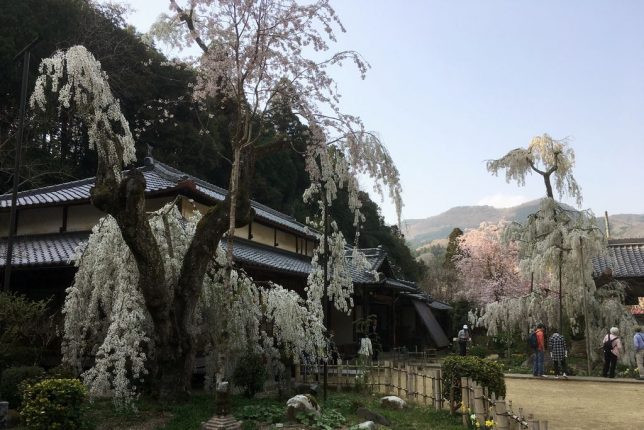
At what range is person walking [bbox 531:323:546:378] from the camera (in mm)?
16527

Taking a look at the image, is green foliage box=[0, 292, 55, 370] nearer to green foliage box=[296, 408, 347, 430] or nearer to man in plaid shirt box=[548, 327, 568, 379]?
green foliage box=[296, 408, 347, 430]

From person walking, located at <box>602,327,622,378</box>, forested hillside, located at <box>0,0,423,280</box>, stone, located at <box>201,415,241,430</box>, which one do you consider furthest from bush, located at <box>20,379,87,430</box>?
person walking, located at <box>602,327,622,378</box>

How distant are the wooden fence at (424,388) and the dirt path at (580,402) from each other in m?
1.23

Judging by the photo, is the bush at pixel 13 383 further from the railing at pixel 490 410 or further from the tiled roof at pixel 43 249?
the railing at pixel 490 410

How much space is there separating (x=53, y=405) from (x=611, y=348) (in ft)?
53.0

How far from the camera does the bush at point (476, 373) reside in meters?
9.42

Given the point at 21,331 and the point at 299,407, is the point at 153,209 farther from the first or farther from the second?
the point at 299,407

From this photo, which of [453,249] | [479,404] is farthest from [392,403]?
[453,249]

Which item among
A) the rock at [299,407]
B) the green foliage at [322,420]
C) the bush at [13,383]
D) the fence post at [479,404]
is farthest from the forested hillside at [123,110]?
the fence post at [479,404]

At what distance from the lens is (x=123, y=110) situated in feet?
99.4

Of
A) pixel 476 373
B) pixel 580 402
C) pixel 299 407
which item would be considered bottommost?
pixel 580 402

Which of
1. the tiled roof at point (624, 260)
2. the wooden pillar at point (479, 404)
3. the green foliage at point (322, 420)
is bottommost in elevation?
the green foliage at point (322, 420)

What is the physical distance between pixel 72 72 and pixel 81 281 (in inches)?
155

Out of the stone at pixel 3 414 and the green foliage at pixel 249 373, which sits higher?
the green foliage at pixel 249 373
